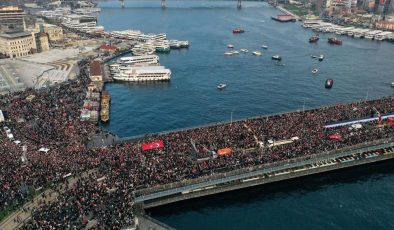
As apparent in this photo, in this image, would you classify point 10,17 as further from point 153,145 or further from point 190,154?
point 190,154

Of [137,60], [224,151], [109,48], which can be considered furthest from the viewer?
[109,48]

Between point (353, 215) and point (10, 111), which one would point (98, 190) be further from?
point (10, 111)

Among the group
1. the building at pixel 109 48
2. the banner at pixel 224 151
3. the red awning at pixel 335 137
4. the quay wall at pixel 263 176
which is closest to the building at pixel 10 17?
the building at pixel 109 48

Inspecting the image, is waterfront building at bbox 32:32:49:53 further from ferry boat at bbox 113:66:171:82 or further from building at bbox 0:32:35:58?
ferry boat at bbox 113:66:171:82

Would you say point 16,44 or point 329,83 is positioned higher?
point 16,44

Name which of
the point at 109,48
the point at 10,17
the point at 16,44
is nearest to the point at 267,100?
the point at 109,48

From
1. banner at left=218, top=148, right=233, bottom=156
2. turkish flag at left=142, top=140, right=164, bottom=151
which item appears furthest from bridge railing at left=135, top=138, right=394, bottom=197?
turkish flag at left=142, top=140, right=164, bottom=151
